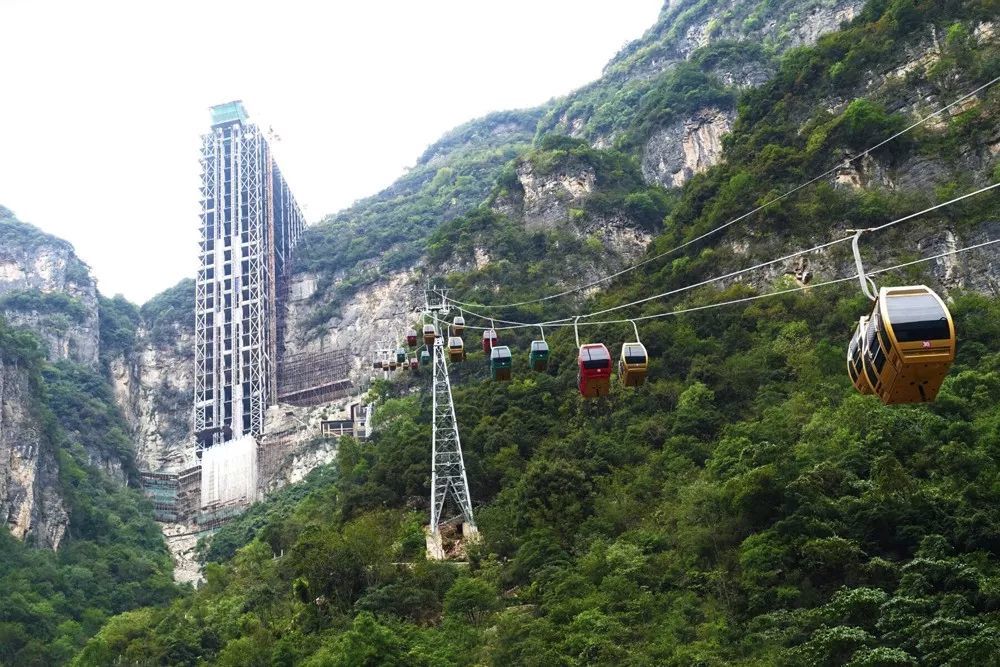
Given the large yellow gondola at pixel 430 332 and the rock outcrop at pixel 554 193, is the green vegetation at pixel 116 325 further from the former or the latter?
the large yellow gondola at pixel 430 332

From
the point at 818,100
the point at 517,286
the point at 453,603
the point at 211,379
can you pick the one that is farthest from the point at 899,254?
the point at 211,379

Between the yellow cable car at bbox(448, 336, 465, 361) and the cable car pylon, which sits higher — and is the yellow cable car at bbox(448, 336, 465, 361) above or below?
above

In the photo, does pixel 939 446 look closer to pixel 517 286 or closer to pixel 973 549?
pixel 973 549

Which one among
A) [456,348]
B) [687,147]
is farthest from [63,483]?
[687,147]

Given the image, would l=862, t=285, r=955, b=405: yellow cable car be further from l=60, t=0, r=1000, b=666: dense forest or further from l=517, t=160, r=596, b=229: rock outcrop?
l=517, t=160, r=596, b=229: rock outcrop

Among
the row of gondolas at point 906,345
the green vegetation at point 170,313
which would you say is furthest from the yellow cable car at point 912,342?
the green vegetation at point 170,313

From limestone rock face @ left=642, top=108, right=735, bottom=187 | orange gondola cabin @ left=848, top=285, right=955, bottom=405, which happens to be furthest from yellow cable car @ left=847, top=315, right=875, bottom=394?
limestone rock face @ left=642, top=108, right=735, bottom=187

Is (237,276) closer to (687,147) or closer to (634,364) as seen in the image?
(687,147)
